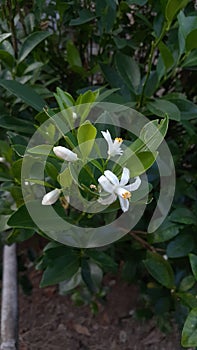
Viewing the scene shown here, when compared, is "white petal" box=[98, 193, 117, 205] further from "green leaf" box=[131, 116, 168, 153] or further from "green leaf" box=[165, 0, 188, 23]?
"green leaf" box=[165, 0, 188, 23]

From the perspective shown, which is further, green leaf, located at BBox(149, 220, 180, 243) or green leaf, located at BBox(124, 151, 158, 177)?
green leaf, located at BBox(149, 220, 180, 243)

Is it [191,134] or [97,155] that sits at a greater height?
[97,155]

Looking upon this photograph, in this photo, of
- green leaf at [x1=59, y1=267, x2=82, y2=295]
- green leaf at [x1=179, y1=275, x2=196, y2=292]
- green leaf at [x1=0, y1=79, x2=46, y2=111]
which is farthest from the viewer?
green leaf at [x1=59, y1=267, x2=82, y2=295]

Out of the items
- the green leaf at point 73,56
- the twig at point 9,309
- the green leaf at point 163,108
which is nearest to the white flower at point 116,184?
the green leaf at point 163,108

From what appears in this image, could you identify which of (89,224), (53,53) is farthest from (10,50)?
(89,224)

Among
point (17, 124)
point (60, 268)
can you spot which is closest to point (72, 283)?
point (60, 268)

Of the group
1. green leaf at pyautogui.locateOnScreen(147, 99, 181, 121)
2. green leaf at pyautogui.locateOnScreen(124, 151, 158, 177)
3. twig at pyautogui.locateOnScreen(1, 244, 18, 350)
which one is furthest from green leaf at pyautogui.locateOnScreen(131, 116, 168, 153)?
twig at pyautogui.locateOnScreen(1, 244, 18, 350)

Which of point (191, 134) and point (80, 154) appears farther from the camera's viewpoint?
point (191, 134)

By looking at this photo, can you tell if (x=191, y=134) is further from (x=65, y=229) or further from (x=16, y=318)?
(x=16, y=318)
